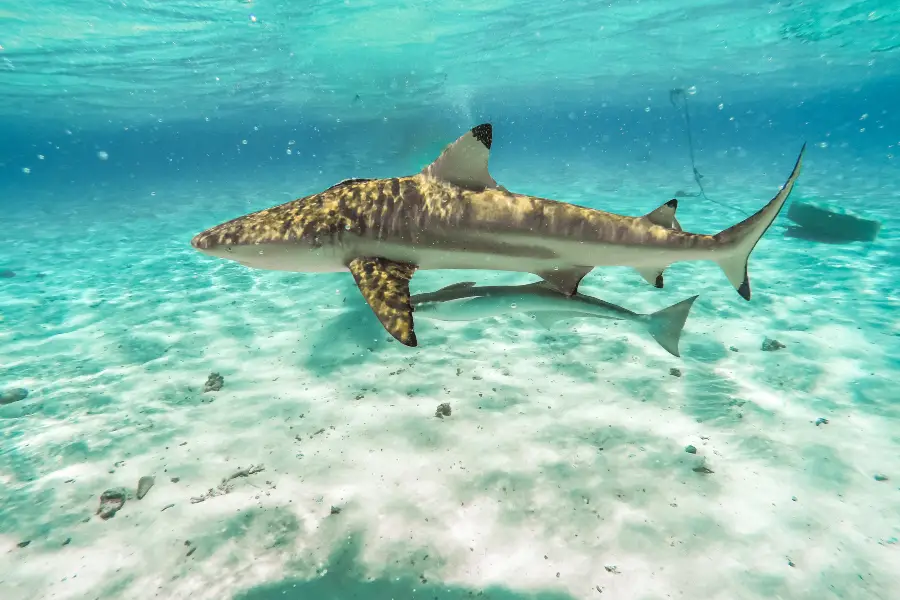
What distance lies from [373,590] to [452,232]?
3.19 metres

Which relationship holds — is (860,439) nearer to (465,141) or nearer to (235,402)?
(465,141)

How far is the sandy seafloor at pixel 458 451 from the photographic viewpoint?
165 inches

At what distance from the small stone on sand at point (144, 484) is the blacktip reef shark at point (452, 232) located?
3371 mm

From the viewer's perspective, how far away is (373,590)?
3936mm

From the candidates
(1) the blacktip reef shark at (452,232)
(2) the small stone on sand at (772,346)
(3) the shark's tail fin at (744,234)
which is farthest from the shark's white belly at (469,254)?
(2) the small stone on sand at (772,346)

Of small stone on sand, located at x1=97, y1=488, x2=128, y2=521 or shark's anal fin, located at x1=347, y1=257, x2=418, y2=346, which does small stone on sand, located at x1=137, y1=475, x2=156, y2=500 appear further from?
shark's anal fin, located at x1=347, y1=257, x2=418, y2=346

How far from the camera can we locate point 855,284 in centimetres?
1155

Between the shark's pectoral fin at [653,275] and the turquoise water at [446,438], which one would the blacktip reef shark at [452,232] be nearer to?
the shark's pectoral fin at [653,275]

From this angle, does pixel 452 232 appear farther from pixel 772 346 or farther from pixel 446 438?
pixel 772 346

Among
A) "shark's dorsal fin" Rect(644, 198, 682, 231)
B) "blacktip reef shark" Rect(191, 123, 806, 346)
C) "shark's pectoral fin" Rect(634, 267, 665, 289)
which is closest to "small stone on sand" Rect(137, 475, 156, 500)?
"blacktip reef shark" Rect(191, 123, 806, 346)

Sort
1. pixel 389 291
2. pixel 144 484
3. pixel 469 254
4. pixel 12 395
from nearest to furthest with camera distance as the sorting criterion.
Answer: pixel 389 291, pixel 469 254, pixel 144 484, pixel 12 395

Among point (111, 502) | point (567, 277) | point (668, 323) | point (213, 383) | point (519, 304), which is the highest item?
point (567, 277)

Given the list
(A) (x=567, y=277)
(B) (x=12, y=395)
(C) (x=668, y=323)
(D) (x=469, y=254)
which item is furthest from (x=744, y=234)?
(B) (x=12, y=395)

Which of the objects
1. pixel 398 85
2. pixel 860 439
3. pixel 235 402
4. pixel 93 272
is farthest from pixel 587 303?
pixel 398 85
